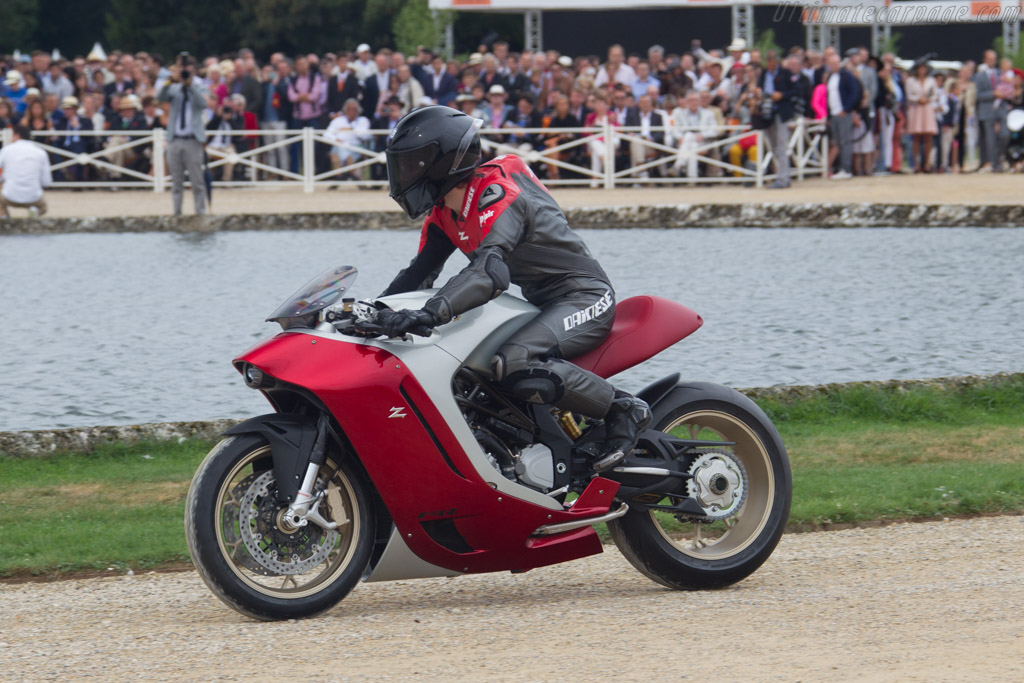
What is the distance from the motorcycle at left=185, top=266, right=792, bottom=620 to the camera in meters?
5.18

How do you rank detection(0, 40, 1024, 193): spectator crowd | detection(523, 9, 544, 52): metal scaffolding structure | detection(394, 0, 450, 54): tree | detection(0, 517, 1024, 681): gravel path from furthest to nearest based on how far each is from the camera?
detection(394, 0, 450, 54): tree
detection(523, 9, 544, 52): metal scaffolding structure
detection(0, 40, 1024, 193): spectator crowd
detection(0, 517, 1024, 681): gravel path

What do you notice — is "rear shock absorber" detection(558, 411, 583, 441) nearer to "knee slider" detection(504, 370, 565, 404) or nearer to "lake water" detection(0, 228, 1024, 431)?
"knee slider" detection(504, 370, 565, 404)

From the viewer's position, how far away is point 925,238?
722 inches

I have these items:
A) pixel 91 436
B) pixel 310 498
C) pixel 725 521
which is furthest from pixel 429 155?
pixel 91 436

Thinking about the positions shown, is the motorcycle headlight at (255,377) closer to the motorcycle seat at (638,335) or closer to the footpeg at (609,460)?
the motorcycle seat at (638,335)

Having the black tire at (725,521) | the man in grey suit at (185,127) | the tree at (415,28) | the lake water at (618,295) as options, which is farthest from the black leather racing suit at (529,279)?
the tree at (415,28)

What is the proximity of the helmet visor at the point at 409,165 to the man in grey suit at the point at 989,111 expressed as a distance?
21.2 m

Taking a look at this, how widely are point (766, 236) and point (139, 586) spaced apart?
14.2 m

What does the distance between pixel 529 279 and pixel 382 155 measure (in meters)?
18.4

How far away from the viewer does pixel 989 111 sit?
25.0 meters

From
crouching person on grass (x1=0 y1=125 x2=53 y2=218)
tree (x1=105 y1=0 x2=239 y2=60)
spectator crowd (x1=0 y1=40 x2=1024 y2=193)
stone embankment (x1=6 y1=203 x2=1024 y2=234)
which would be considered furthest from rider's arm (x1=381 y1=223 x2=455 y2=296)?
tree (x1=105 y1=0 x2=239 y2=60)

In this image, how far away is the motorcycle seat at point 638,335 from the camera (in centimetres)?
558

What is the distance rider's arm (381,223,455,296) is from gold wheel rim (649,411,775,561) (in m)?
1.04

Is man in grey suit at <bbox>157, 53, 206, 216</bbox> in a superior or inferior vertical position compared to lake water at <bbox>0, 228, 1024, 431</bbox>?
superior
